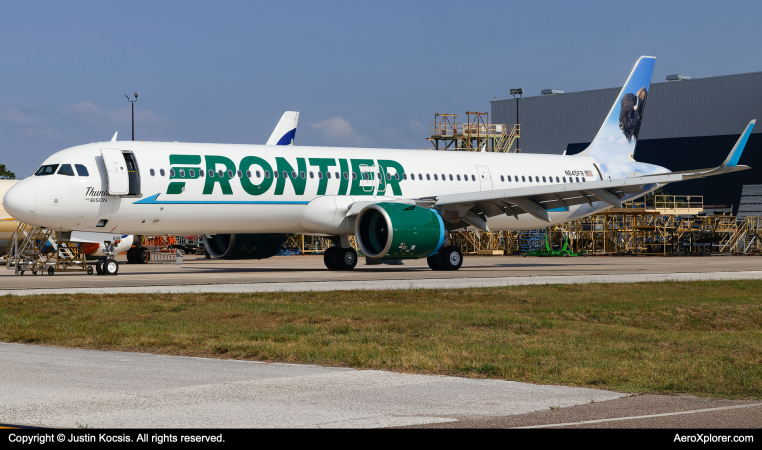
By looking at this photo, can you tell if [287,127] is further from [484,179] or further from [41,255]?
[41,255]

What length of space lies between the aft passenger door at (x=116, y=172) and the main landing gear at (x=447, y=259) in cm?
1066

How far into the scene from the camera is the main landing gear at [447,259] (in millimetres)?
31516

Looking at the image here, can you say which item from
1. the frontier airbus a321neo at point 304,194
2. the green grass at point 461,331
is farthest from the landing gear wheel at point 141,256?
the green grass at point 461,331

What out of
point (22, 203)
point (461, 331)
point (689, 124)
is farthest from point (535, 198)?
point (689, 124)

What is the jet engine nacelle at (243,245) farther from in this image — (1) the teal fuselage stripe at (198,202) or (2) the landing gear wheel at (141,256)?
(2) the landing gear wheel at (141,256)

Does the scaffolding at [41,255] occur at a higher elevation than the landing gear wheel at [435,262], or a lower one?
higher

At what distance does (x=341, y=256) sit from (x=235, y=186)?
18.2 ft

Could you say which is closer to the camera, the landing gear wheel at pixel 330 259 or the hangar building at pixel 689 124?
the landing gear wheel at pixel 330 259

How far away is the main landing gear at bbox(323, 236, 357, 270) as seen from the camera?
105 ft

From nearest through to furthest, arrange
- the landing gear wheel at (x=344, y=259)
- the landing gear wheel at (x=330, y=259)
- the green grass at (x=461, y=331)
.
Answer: the green grass at (x=461, y=331) → the landing gear wheel at (x=344, y=259) → the landing gear wheel at (x=330, y=259)

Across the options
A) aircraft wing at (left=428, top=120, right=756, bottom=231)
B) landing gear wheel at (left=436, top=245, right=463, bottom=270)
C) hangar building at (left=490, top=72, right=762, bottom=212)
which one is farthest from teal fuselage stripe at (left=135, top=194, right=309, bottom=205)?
hangar building at (left=490, top=72, right=762, bottom=212)

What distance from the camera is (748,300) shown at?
1869cm

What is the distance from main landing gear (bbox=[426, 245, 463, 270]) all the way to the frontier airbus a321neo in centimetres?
4
